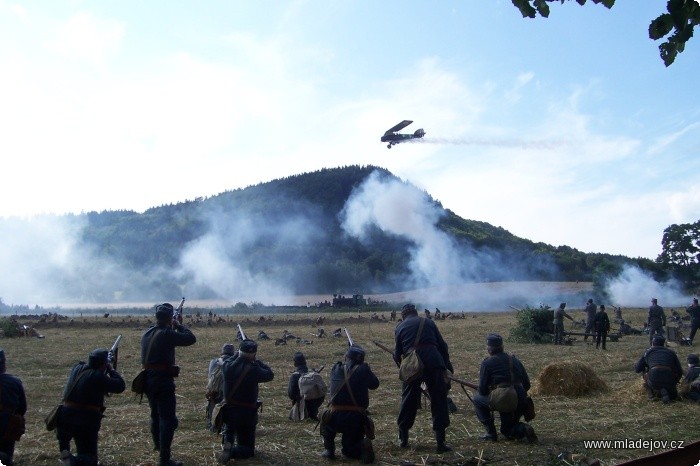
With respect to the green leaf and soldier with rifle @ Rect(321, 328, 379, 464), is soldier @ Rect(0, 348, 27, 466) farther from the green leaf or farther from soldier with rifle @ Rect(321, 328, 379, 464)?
the green leaf

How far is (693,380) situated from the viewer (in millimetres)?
12000

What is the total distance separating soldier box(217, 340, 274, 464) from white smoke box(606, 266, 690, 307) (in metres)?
66.3

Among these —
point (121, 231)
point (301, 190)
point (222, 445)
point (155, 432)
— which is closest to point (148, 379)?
point (155, 432)

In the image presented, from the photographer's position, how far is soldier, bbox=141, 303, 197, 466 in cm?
874

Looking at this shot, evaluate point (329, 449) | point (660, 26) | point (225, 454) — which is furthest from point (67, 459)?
point (660, 26)

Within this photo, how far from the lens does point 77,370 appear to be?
27.6 ft

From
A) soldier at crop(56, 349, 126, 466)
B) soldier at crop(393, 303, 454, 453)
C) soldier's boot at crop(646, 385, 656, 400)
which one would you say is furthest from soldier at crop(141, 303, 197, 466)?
soldier's boot at crop(646, 385, 656, 400)

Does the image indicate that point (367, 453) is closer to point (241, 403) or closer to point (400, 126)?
point (241, 403)

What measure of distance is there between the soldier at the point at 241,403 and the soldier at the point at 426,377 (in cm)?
208

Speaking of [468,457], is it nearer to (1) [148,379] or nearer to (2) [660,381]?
(1) [148,379]

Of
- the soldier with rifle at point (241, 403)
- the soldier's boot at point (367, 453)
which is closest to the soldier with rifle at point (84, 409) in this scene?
the soldier with rifle at point (241, 403)

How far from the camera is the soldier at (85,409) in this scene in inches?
321

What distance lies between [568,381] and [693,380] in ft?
7.74

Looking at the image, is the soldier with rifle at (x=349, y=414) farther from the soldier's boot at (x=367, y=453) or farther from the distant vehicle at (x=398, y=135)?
the distant vehicle at (x=398, y=135)
